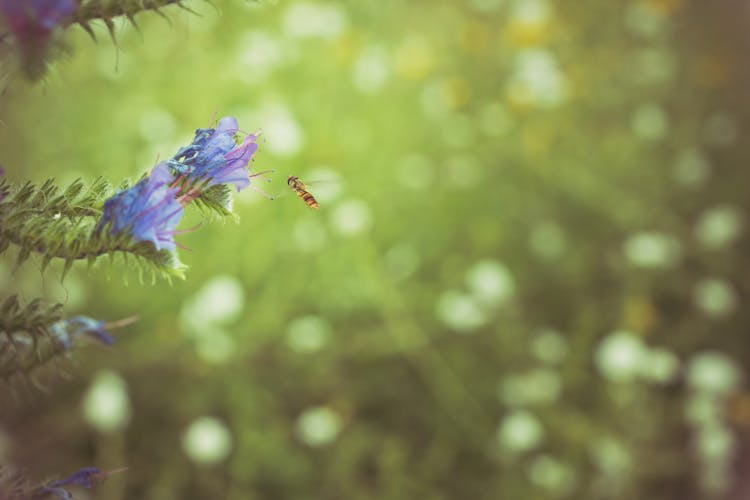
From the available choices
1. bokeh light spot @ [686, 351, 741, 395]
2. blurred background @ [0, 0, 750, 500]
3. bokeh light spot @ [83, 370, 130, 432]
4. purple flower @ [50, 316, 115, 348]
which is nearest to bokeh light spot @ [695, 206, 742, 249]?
blurred background @ [0, 0, 750, 500]

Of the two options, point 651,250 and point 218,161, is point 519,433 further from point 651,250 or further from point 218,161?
point 218,161

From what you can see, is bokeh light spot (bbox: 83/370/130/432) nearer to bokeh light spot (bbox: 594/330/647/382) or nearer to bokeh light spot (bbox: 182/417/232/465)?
bokeh light spot (bbox: 182/417/232/465)

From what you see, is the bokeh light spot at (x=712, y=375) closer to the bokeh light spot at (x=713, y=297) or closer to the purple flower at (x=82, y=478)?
the bokeh light spot at (x=713, y=297)

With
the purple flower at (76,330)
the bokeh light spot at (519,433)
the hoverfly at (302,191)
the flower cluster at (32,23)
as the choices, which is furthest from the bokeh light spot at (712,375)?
the flower cluster at (32,23)

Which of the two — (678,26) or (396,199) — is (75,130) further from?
(678,26)

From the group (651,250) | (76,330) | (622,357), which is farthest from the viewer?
(651,250)

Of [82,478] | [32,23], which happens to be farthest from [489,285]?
[32,23]
